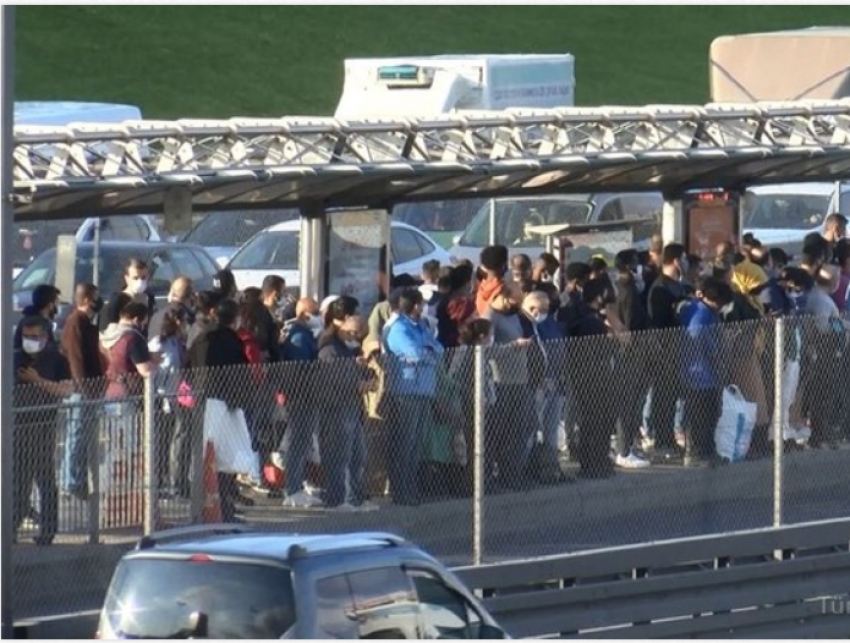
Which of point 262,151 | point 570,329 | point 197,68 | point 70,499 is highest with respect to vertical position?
point 197,68

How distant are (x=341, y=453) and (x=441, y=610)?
2971 millimetres

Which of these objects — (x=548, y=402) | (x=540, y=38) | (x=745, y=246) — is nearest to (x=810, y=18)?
(x=540, y=38)

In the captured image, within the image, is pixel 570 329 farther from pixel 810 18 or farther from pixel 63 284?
pixel 810 18

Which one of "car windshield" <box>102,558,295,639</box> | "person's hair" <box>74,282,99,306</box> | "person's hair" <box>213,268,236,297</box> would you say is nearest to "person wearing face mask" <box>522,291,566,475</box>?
"person's hair" <box>74,282,99,306</box>

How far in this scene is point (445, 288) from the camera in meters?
18.0

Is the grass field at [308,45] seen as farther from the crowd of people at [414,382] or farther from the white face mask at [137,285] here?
the crowd of people at [414,382]

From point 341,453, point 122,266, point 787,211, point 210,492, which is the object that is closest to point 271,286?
point 341,453

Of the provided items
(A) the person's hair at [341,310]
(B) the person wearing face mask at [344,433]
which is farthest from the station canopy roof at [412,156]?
(B) the person wearing face mask at [344,433]

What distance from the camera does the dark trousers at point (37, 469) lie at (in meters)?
11.8

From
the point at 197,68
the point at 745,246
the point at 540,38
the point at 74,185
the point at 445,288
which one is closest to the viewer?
the point at 74,185

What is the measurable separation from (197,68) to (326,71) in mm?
3166

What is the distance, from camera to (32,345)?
14477 mm

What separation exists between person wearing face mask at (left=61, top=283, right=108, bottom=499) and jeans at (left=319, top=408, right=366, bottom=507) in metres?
1.40

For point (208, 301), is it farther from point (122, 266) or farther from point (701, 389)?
point (122, 266)
